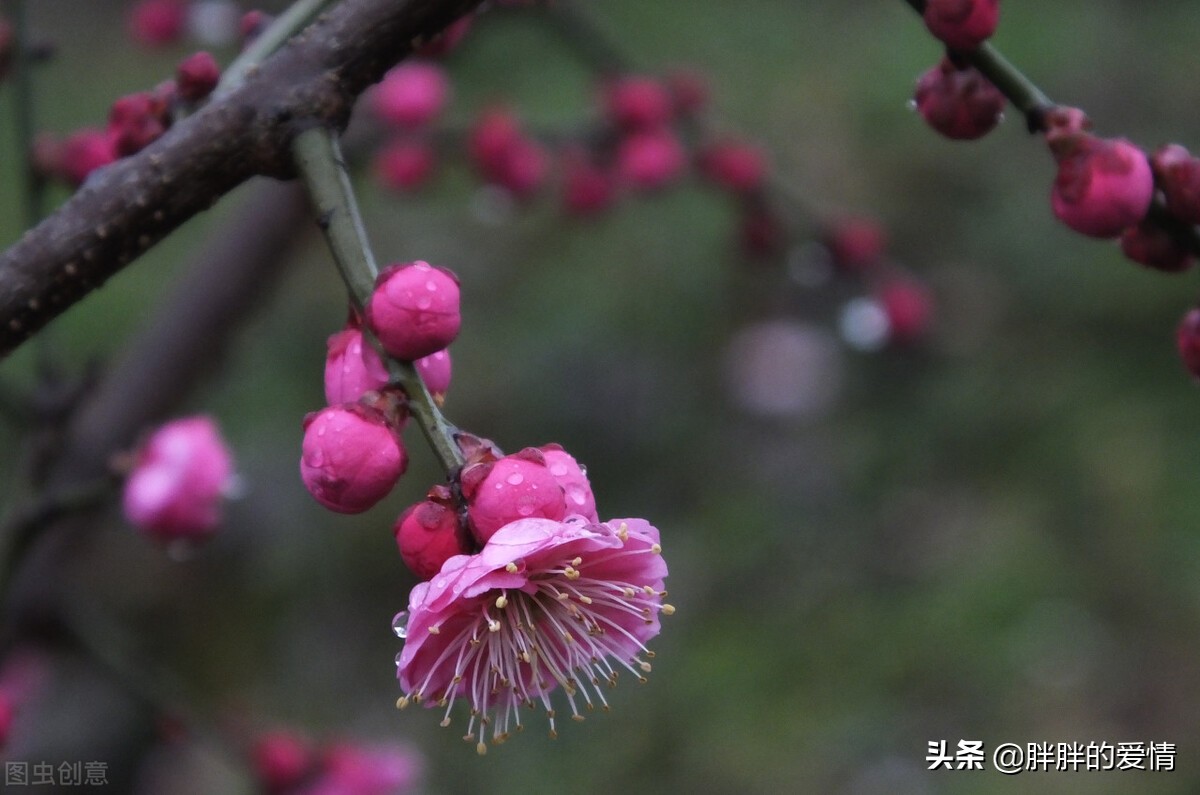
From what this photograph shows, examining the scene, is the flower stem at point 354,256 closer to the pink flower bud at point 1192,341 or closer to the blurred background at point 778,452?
the pink flower bud at point 1192,341

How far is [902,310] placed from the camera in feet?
5.88

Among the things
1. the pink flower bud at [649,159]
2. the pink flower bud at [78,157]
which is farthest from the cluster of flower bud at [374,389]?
the pink flower bud at [649,159]

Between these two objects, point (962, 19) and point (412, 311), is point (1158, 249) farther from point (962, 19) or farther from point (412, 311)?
point (412, 311)

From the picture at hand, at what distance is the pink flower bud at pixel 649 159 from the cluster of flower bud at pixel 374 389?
1140 millimetres

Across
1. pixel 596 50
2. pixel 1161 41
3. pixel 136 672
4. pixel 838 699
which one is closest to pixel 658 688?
pixel 838 699

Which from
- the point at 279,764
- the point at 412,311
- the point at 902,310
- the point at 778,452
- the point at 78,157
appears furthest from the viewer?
the point at 778,452

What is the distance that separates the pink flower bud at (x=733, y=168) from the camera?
1722 millimetres

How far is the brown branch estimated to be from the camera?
55 centimetres

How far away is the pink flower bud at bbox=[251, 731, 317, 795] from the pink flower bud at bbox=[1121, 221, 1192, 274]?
1173mm

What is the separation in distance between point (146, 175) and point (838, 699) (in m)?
1.57

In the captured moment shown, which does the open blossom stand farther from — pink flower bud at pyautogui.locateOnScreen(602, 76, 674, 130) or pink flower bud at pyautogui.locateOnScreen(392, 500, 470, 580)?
pink flower bud at pyautogui.locateOnScreen(602, 76, 674, 130)

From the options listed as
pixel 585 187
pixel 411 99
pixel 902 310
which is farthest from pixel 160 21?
pixel 902 310

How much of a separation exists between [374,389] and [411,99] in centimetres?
118

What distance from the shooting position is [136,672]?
1.25 metres
